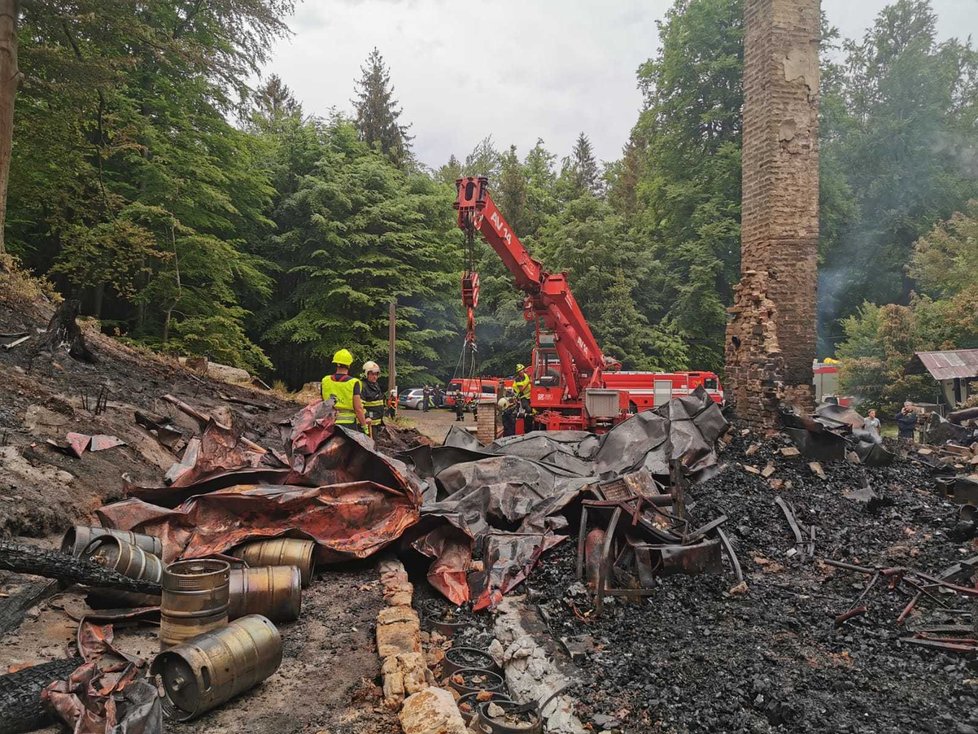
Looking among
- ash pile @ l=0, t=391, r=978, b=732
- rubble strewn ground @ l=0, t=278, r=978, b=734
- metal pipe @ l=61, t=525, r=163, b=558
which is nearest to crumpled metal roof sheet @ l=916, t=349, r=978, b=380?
ash pile @ l=0, t=391, r=978, b=732

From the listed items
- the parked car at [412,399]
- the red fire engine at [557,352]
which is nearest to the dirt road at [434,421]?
the parked car at [412,399]

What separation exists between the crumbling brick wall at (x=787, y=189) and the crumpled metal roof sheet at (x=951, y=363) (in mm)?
12033

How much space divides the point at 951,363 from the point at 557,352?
42.9ft

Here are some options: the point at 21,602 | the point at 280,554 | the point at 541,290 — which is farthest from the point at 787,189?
the point at 21,602

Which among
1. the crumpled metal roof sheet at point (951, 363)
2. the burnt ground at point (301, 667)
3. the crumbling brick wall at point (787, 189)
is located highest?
the crumbling brick wall at point (787, 189)

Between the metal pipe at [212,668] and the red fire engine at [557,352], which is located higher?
the red fire engine at [557,352]

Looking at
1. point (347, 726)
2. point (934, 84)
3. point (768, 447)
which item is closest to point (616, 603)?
point (347, 726)

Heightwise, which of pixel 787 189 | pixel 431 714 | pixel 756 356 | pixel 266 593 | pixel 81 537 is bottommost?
pixel 431 714

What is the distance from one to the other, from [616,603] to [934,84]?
35.5 m

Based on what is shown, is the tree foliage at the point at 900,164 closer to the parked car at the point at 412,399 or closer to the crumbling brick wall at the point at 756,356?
the parked car at the point at 412,399

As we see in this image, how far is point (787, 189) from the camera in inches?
360

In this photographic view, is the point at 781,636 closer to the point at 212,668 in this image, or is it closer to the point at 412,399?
the point at 212,668

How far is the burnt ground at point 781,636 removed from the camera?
3.85m

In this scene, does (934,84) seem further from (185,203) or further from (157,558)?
(157,558)
